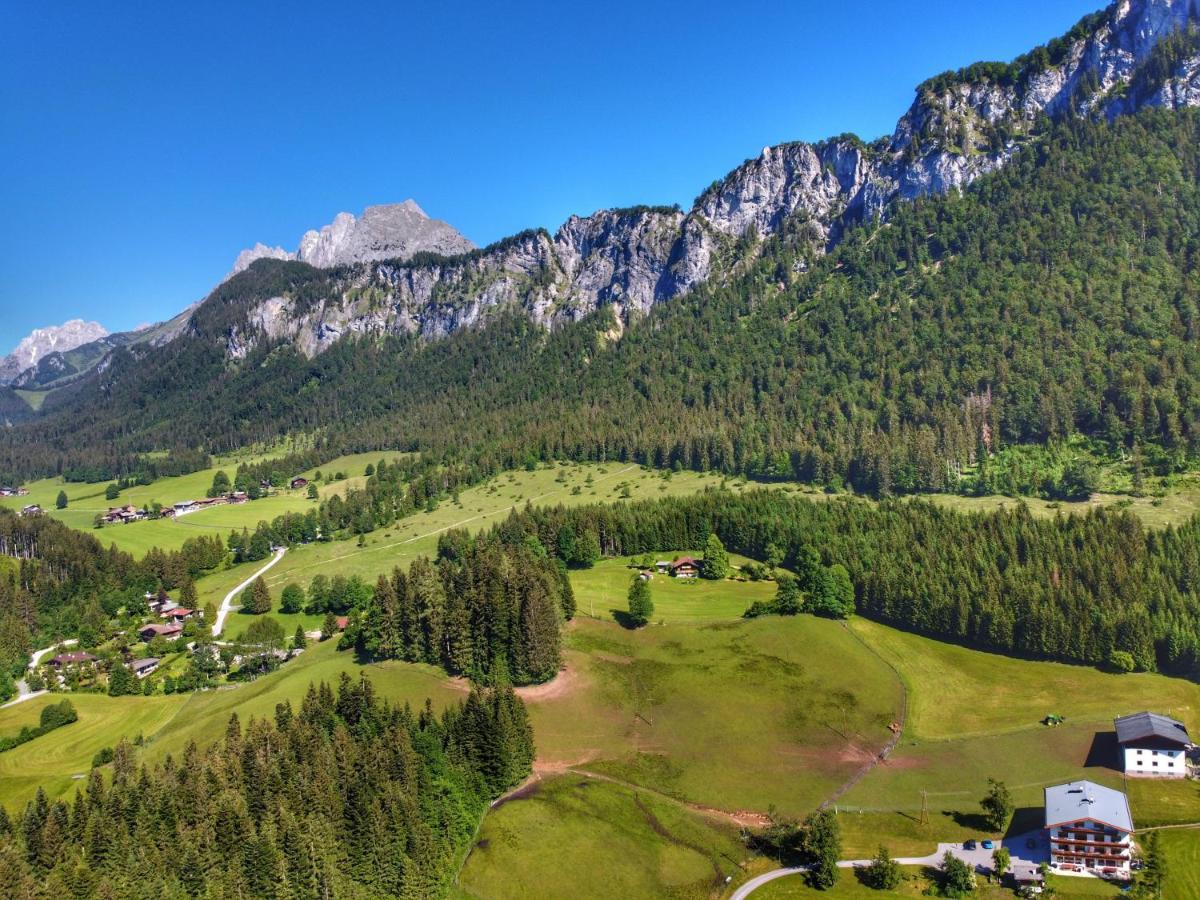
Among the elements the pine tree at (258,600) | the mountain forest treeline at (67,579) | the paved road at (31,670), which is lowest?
the paved road at (31,670)

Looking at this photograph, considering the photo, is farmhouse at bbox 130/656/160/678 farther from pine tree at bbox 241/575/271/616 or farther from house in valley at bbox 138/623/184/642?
pine tree at bbox 241/575/271/616

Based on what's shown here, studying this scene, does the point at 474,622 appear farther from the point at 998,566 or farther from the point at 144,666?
the point at 998,566

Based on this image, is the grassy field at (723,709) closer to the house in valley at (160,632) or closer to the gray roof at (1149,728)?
the gray roof at (1149,728)

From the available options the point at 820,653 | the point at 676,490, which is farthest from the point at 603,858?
the point at 676,490

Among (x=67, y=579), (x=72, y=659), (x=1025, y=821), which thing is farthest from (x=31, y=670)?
(x=1025, y=821)

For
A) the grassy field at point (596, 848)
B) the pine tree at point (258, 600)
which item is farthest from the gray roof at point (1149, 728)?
the pine tree at point (258, 600)
